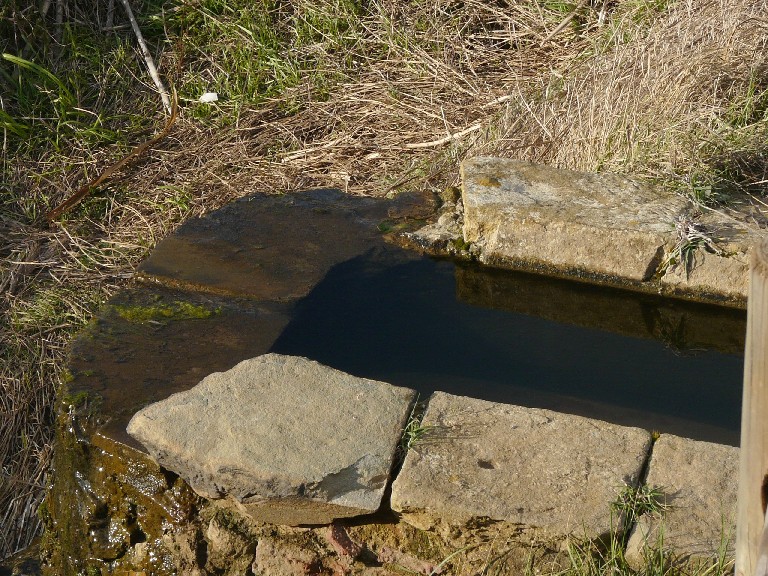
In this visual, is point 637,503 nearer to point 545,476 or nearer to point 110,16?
point 545,476

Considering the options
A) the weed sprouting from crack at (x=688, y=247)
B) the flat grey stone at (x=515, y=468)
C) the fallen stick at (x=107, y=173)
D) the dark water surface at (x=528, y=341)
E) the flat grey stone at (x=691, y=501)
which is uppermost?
the weed sprouting from crack at (x=688, y=247)

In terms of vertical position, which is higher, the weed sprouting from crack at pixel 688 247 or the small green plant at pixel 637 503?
the weed sprouting from crack at pixel 688 247

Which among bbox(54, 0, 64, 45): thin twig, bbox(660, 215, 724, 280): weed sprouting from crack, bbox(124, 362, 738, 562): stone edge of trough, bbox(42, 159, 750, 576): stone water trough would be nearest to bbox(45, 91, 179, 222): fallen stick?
bbox(54, 0, 64, 45): thin twig

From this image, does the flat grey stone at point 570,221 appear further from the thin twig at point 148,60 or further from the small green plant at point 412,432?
the thin twig at point 148,60

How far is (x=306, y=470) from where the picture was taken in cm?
211

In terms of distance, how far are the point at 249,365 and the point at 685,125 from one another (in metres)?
2.37

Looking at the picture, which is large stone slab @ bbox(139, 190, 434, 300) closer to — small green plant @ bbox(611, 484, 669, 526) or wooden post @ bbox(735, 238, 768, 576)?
small green plant @ bbox(611, 484, 669, 526)

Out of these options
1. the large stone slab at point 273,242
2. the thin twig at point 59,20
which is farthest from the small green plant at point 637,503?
the thin twig at point 59,20

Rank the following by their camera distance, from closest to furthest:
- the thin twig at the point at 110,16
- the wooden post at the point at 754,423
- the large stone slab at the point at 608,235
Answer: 1. the wooden post at the point at 754,423
2. the large stone slab at the point at 608,235
3. the thin twig at the point at 110,16

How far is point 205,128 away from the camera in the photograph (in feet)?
17.4

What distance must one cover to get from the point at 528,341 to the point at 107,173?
2.90 metres

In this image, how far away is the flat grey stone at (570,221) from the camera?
9.66ft

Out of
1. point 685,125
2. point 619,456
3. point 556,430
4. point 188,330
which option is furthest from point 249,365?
point 685,125

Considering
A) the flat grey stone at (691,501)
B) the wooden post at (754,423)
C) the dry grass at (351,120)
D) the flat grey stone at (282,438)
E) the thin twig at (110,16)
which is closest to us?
the wooden post at (754,423)
